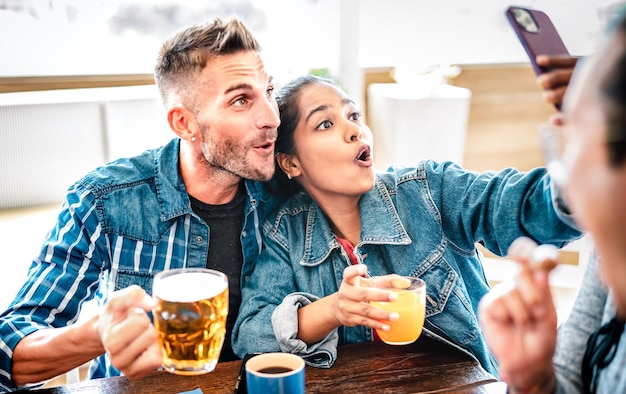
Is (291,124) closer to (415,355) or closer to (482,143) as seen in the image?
(415,355)

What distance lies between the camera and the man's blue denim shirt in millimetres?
1597

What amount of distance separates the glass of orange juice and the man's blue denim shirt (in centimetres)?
49

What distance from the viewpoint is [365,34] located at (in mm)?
3781

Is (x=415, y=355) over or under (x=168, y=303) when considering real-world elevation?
under

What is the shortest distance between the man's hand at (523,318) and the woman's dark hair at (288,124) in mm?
1058

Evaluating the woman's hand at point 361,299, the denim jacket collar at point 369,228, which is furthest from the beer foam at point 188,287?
the denim jacket collar at point 369,228

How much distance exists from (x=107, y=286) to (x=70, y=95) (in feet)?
5.56

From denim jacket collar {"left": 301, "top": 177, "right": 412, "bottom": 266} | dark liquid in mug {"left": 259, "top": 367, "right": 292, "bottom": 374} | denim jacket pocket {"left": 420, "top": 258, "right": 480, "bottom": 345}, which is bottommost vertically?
denim jacket pocket {"left": 420, "top": 258, "right": 480, "bottom": 345}

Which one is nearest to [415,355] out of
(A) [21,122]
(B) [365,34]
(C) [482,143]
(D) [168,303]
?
(D) [168,303]

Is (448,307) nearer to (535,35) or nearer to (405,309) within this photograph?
(405,309)

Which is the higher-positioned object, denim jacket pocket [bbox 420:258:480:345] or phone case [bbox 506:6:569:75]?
phone case [bbox 506:6:569:75]

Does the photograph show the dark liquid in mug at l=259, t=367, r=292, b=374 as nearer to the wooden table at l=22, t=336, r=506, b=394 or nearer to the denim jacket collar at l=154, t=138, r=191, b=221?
the wooden table at l=22, t=336, r=506, b=394

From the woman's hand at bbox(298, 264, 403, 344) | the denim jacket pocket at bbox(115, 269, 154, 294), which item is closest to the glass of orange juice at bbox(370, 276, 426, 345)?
the woman's hand at bbox(298, 264, 403, 344)

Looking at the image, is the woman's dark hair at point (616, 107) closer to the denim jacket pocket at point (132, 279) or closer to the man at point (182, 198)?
the man at point (182, 198)
